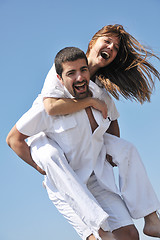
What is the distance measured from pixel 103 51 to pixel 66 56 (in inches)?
21.3

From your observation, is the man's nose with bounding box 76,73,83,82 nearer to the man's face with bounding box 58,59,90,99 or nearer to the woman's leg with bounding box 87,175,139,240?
the man's face with bounding box 58,59,90,99

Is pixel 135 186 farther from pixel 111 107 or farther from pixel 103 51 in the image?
pixel 103 51

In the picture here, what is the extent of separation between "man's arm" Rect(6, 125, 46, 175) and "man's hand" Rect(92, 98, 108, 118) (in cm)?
77

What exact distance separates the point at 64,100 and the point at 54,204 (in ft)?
3.58

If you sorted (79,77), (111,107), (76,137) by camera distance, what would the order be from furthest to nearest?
1. (111,107)
2. (76,137)
3. (79,77)

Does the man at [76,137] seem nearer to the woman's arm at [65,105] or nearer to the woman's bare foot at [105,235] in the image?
the woman's arm at [65,105]

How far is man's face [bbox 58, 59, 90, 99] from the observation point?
3.89 metres

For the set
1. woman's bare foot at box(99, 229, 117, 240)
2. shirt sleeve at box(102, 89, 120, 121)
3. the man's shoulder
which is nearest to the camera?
woman's bare foot at box(99, 229, 117, 240)

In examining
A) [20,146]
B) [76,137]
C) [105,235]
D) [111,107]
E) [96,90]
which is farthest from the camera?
[111,107]

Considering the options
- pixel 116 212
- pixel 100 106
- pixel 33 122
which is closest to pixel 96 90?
pixel 100 106

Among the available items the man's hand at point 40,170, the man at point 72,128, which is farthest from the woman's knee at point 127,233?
the man's hand at point 40,170

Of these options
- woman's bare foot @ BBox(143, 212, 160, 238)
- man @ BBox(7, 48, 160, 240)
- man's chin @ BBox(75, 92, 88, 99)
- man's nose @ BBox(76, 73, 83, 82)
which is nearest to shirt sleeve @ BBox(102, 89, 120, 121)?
man @ BBox(7, 48, 160, 240)

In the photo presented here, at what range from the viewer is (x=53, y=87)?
3.98m

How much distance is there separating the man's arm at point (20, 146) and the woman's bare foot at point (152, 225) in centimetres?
114
